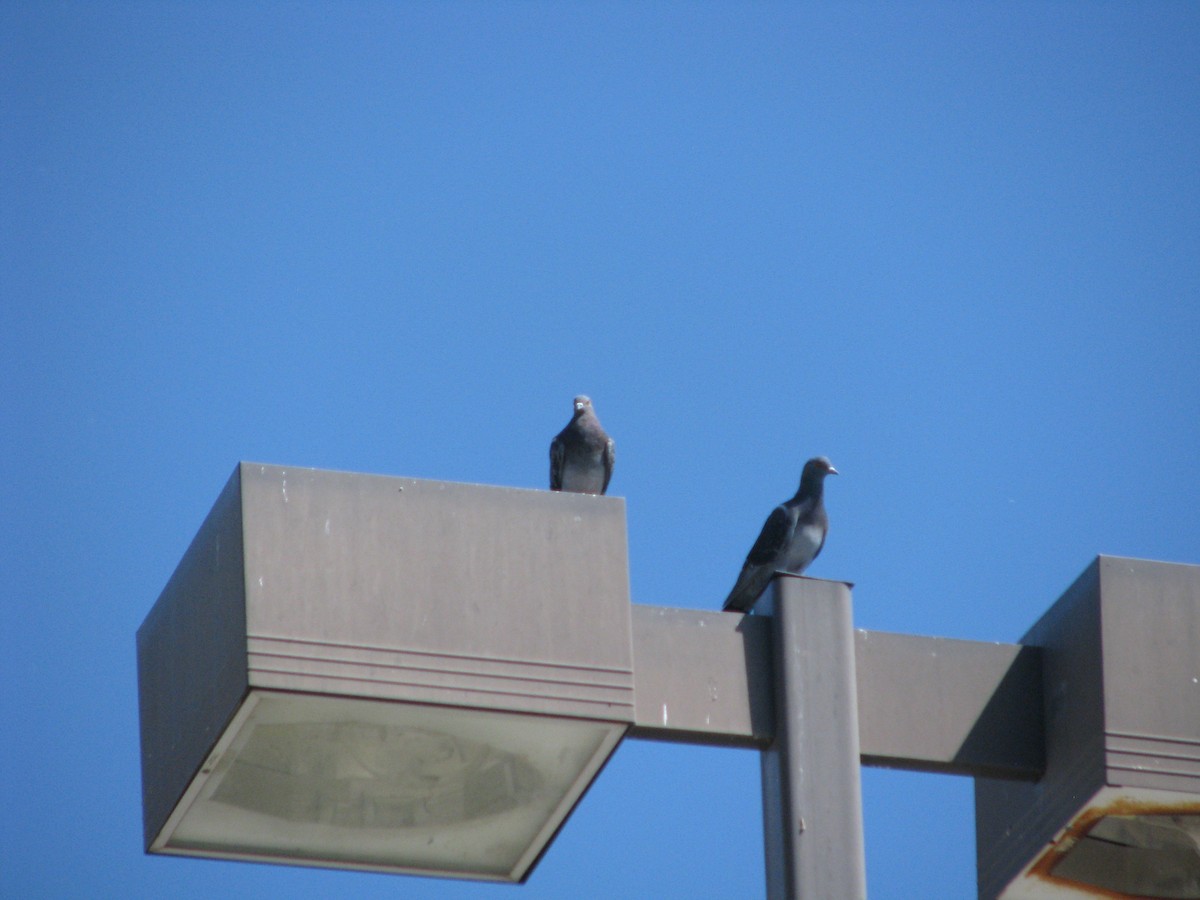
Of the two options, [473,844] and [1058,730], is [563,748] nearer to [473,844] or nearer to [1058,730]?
[473,844]

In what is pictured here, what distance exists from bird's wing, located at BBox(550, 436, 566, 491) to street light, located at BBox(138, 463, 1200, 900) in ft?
24.7

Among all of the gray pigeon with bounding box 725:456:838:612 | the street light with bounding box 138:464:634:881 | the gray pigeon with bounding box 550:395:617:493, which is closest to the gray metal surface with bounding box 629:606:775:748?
the street light with bounding box 138:464:634:881

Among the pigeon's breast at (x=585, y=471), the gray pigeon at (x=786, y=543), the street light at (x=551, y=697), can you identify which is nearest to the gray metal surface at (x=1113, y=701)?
the street light at (x=551, y=697)

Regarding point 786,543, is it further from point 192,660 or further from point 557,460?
point 192,660

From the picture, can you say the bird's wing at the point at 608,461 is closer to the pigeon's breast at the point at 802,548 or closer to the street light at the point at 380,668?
the pigeon's breast at the point at 802,548

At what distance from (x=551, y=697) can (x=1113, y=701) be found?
4.67 ft

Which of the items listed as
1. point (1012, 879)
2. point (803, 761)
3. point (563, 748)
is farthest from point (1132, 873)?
point (563, 748)

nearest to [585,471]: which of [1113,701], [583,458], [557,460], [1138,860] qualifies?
[583,458]

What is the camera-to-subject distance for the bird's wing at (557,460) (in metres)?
12.8

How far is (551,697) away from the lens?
4.49 m

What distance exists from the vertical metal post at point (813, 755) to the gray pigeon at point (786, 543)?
18.0ft

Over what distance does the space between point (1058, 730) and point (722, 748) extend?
91cm

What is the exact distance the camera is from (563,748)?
4.71 metres

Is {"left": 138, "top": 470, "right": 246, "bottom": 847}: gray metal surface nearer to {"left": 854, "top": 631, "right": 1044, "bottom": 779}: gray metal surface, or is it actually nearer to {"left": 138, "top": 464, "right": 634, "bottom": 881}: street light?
{"left": 138, "top": 464, "right": 634, "bottom": 881}: street light
